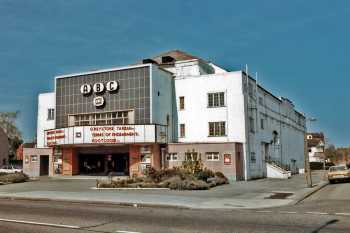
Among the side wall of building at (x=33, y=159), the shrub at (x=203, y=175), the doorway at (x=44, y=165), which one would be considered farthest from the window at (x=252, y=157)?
the doorway at (x=44, y=165)

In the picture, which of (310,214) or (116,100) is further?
(116,100)

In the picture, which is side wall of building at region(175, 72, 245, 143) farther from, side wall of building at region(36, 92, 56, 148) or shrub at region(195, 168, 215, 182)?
side wall of building at region(36, 92, 56, 148)

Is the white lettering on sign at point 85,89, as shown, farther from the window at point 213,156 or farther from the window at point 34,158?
the window at point 213,156

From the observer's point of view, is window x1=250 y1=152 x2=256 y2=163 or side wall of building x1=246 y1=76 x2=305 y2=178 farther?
side wall of building x1=246 y1=76 x2=305 y2=178

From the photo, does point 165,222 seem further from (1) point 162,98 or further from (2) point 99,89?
(2) point 99,89

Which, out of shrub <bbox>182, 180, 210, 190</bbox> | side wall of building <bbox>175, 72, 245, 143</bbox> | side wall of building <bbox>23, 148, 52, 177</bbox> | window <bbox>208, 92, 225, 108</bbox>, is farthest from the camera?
side wall of building <bbox>23, 148, 52, 177</bbox>

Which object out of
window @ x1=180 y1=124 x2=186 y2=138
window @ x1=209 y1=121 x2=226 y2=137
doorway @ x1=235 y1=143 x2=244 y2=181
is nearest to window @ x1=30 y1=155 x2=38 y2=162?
window @ x1=180 y1=124 x2=186 y2=138

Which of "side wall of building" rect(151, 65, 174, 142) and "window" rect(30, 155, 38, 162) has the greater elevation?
"side wall of building" rect(151, 65, 174, 142)

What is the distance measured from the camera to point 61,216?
1430cm

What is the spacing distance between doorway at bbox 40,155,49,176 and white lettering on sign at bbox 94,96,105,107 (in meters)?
9.87

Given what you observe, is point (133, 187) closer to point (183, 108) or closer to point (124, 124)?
point (124, 124)

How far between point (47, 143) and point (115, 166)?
298 inches

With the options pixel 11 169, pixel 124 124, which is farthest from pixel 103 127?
pixel 11 169

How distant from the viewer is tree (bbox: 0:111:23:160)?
90.4 m
